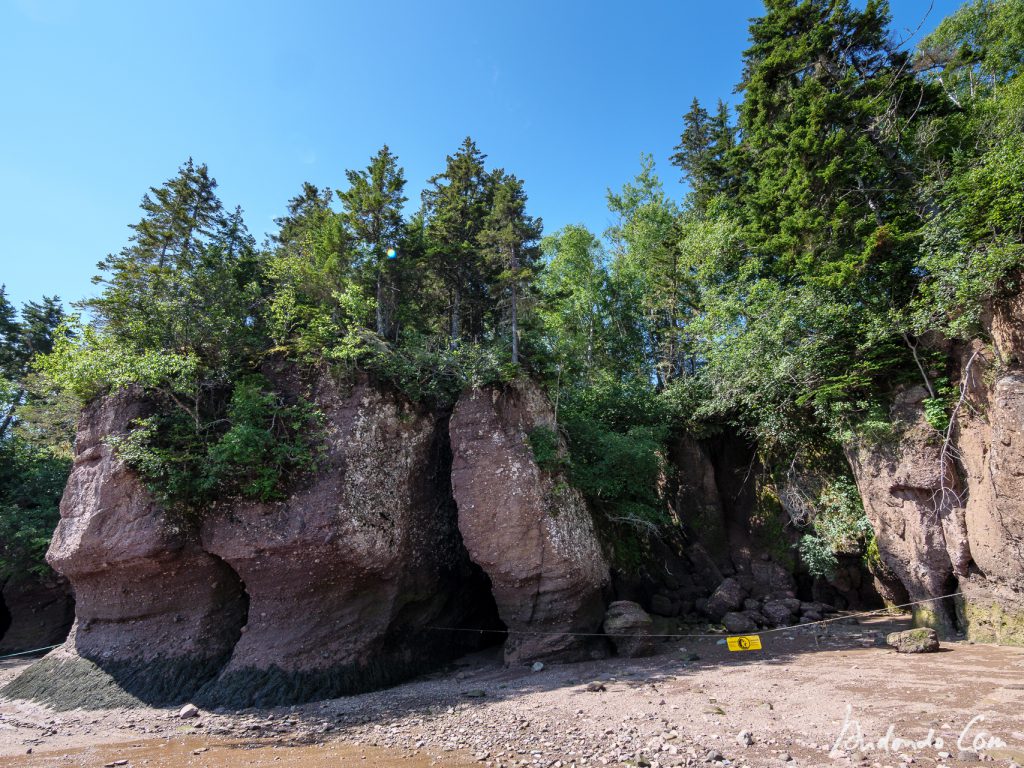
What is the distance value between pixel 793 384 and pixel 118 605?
20086mm

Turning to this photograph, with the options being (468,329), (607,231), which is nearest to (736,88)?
(607,231)

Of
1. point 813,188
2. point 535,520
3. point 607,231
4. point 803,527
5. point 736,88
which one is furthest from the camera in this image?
point 607,231

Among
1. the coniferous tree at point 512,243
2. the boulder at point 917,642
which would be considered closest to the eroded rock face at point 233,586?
the coniferous tree at point 512,243

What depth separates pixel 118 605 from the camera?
12.5 meters

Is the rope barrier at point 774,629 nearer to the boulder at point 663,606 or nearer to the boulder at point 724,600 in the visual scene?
the boulder at point 724,600

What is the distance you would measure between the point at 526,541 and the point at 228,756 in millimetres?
7511

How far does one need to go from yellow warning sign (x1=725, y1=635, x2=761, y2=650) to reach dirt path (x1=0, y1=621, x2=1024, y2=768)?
1.35ft

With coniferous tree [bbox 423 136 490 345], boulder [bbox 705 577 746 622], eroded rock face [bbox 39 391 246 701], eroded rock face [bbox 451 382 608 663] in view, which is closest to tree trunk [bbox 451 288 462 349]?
coniferous tree [bbox 423 136 490 345]

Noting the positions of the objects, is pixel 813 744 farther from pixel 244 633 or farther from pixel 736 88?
pixel 736 88

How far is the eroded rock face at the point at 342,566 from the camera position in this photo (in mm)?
11875

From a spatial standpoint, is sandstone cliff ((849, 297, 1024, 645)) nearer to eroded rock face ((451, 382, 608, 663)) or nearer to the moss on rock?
the moss on rock

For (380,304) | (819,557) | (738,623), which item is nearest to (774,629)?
(738,623)

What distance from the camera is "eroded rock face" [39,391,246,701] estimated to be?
12047 mm

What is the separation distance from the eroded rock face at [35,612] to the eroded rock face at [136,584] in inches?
318
